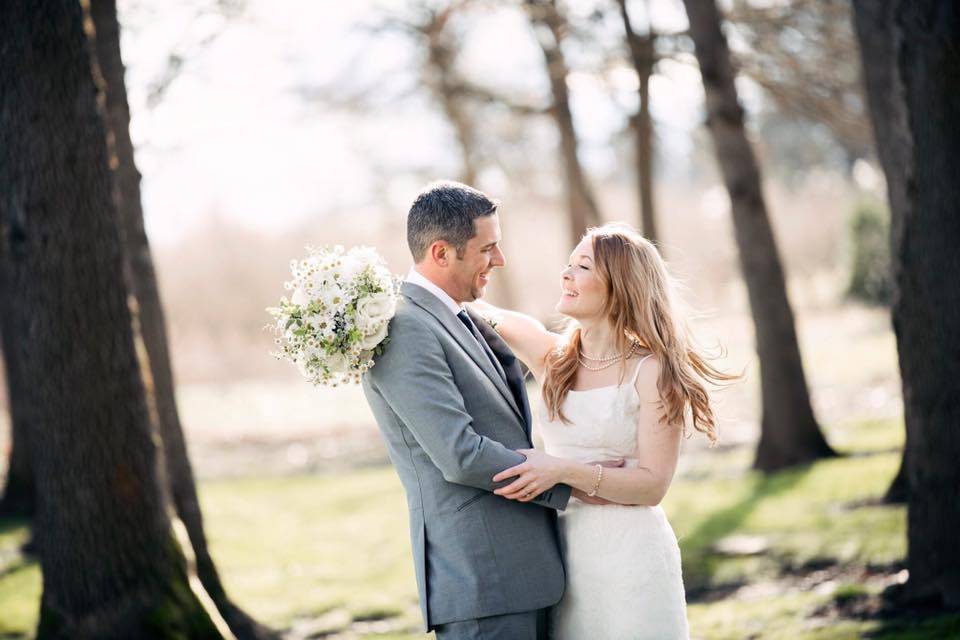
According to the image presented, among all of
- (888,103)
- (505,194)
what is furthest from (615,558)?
(505,194)

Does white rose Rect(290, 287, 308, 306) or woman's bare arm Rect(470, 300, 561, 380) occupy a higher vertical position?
white rose Rect(290, 287, 308, 306)

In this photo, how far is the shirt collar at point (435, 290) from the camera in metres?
3.51

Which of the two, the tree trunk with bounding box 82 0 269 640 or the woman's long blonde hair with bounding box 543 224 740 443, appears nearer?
the woman's long blonde hair with bounding box 543 224 740 443

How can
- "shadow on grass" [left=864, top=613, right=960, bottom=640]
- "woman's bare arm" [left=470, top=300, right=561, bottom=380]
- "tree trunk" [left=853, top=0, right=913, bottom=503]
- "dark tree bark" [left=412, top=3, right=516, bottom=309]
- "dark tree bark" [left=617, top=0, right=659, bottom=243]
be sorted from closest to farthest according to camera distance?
"woman's bare arm" [left=470, top=300, right=561, bottom=380]
"shadow on grass" [left=864, top=613, right=960, bottom=640]
"tree trunk" [left=853, top=0, right=913, bottom=503]
"dark tree bark" [left=617, top=0, right=659, bottom=243]
"dark tree bark" [left=412, top=3, right=516, bottom=309]

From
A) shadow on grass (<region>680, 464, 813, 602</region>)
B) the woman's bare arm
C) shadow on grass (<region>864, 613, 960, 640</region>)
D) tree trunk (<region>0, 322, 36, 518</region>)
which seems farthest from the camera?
tree trunk (<region>0, 322, 36, 518</region>)

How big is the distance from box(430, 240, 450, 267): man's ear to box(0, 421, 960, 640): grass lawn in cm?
322

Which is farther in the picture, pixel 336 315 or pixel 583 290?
pixel 583 290

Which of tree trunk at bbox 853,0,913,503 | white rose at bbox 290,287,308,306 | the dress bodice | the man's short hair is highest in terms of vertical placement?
tree trunk at bbox 853,0,913,503

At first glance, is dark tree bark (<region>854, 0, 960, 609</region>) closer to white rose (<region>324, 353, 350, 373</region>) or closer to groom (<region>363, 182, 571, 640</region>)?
groom (<region>363, 182, 571, 640</region>)

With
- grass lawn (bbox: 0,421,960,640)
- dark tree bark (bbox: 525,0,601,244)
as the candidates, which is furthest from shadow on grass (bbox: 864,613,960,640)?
dark tree bark (bbox: 525,0,601,244)

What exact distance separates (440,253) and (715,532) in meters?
5.54

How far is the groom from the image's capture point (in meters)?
3.25

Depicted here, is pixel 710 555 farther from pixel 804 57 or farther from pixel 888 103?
pixel 804 57

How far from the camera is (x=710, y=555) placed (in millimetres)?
7641
